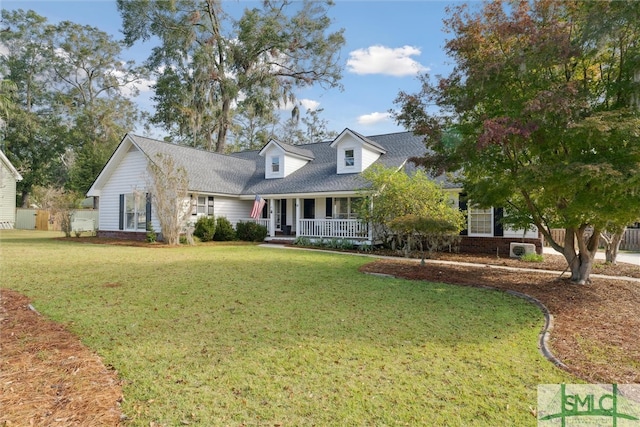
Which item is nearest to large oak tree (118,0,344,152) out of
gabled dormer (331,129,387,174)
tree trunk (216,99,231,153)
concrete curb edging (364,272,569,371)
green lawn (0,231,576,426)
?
tree trunk (216,99,231,153)

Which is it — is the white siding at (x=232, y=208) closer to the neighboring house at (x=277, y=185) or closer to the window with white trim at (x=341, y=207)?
the neighboring house at (x=277, y=185)

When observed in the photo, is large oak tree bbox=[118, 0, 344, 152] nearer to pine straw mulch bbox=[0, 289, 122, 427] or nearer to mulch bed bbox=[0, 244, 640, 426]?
mulch bed bbox=[0, 244, 640, 426]

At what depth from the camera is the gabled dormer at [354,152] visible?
1898 centimetres

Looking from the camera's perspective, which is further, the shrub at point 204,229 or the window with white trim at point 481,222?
the shrub at point 204,229

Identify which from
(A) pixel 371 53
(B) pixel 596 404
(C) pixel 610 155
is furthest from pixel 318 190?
(B) pixel 596 404

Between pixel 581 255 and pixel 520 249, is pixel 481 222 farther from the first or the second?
pixel 581 255

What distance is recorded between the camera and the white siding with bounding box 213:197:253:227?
2048 cm

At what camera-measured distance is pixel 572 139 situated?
6.51 metres

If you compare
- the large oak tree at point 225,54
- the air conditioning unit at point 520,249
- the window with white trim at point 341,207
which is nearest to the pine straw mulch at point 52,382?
the air conditioning unit at point 520,249

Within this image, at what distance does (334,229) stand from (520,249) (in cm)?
802

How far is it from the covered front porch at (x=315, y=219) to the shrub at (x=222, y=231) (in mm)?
1777

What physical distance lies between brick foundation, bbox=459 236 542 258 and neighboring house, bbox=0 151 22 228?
30.5m

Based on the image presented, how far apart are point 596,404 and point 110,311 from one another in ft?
20.7

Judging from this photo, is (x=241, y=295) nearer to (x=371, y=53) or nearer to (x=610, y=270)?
(x=610, y=270)
